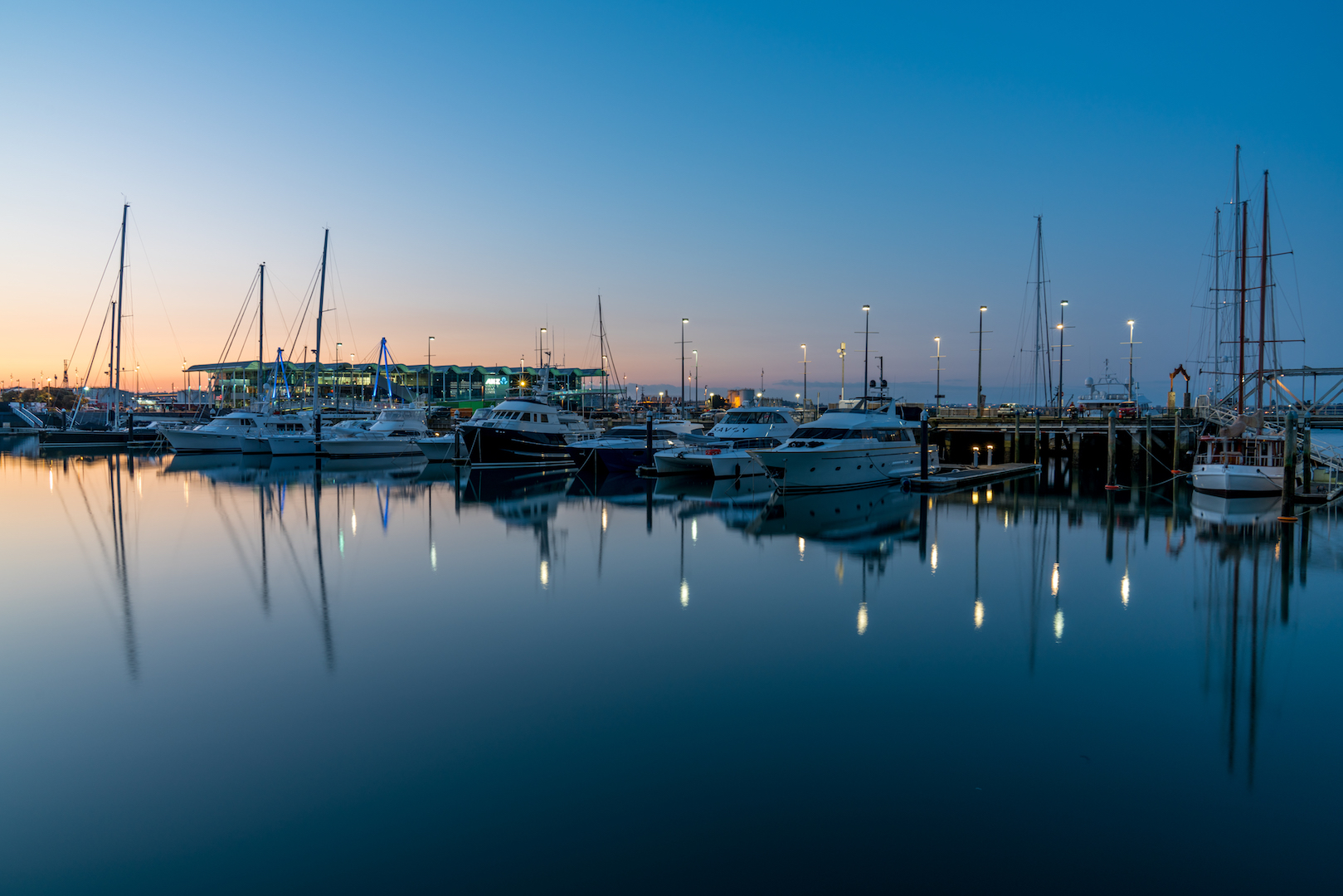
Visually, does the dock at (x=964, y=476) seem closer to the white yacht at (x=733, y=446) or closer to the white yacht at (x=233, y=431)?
the white yacht at (x=733, y=446)

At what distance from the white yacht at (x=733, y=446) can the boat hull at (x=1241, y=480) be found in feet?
50.8

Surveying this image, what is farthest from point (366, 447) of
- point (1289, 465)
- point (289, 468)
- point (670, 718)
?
point (1289, 465)

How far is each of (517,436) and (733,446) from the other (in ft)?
42.8

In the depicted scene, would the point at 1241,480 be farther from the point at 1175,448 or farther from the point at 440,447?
the point at 440,447

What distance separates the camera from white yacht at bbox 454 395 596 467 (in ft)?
141

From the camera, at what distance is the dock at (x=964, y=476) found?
31609 mm

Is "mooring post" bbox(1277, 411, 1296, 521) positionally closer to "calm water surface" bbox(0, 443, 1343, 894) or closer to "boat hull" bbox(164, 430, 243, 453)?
"calm water surface" bbox(0, 443, 1343, 894)

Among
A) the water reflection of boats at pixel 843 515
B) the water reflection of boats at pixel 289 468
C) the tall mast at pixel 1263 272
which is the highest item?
the tall mast at pixel 1263 272

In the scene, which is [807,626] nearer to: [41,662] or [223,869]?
[223,869]

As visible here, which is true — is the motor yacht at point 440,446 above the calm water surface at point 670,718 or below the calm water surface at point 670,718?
above

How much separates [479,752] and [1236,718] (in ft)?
26.9

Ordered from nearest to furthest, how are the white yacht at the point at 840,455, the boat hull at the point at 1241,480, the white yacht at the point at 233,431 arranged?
1. the boat hull at the point at 1241,480
2. the white yacht at the point at 840,455
3. the white yacht at the point at 233,431

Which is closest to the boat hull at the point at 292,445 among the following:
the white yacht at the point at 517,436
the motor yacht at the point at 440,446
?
the motor yacht at the point at 440,446

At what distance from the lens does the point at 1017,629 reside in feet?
40.6
